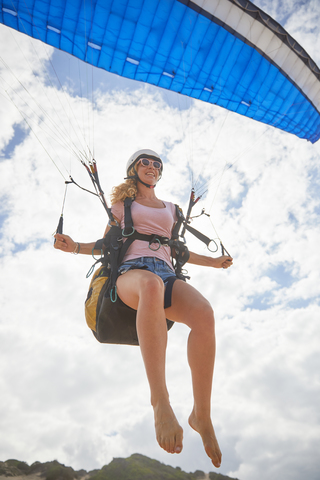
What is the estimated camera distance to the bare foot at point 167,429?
198 centimetres

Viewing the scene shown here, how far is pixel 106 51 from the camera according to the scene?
5.23 metres

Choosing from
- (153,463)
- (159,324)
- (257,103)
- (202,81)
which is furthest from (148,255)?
(153,463)

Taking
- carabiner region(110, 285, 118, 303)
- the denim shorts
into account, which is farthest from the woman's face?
carabiner region(110, 285, 118, 303)

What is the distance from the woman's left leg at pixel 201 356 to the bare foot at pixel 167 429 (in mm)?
435

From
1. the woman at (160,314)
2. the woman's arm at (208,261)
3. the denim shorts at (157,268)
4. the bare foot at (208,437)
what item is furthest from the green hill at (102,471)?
the denim shorts at (157,268)

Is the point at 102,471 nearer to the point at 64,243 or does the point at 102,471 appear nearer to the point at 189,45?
the point at 64,243

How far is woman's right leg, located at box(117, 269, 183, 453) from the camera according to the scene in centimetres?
203

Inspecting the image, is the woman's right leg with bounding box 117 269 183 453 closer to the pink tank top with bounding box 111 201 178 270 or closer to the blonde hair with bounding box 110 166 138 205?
the pink tank top with bounding box 111 201 178 270

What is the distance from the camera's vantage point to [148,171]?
3711 millimetres

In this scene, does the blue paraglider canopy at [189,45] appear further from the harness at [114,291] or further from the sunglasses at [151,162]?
the harness at [114,291]

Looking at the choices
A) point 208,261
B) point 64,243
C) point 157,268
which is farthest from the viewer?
point 208,261

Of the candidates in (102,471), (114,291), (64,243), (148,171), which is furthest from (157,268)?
(102,471)

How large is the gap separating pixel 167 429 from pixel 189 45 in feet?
17.0

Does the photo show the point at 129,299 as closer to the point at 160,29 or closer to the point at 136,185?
the point at 136,185
